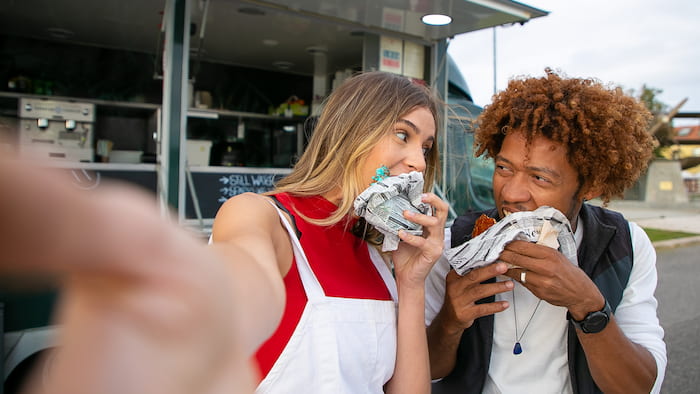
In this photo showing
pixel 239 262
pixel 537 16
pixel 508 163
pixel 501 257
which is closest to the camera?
pixel 239 262

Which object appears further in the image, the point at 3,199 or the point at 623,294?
the point at 623,294

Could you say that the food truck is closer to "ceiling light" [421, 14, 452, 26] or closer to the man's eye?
"ceiling light" [421, 14, 452, 26]

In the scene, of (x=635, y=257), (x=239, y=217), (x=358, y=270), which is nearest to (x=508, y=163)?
(x=635, y=257)

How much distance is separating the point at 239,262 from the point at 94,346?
0.33 metres

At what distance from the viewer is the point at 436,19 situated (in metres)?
5.18

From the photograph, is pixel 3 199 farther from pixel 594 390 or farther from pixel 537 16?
pixel 537 16

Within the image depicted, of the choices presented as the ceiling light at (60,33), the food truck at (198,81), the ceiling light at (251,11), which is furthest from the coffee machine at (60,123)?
the ceiling light at (251,11)

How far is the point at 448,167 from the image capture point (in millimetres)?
5918

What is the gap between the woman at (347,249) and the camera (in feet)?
4.01

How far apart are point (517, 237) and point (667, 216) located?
18.0 meters

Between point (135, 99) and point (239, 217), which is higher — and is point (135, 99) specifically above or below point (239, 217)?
above

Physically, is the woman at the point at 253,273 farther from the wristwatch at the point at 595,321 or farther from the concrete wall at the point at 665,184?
the concrete wall at the point at 665,184

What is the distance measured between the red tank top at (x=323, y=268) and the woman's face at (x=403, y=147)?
0.21 meters

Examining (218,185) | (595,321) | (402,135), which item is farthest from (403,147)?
(218,185)
